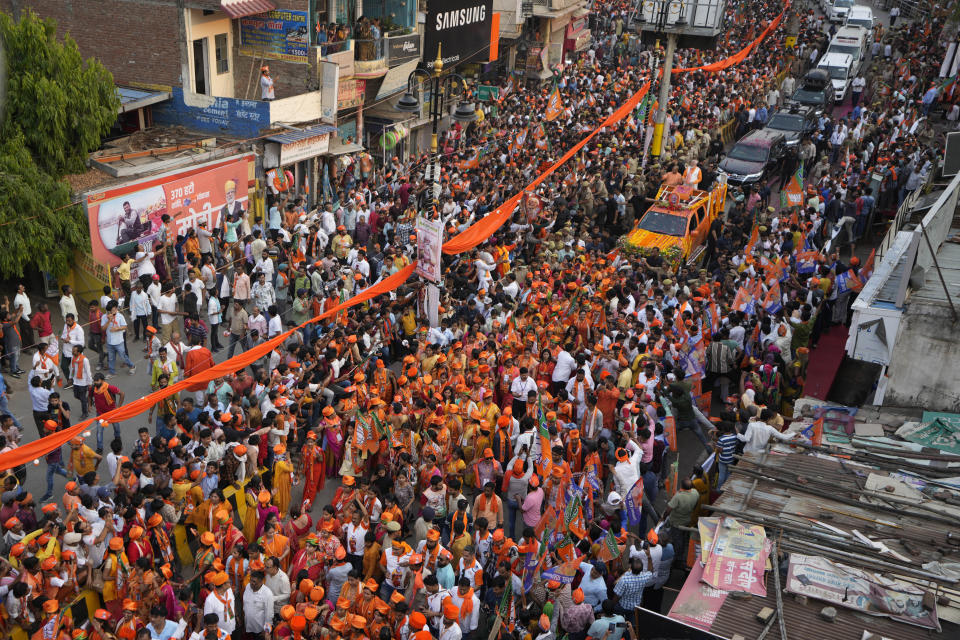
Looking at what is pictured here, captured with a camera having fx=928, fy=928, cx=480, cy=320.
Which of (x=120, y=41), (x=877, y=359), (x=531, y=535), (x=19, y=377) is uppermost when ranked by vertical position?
(x=120, y=41)

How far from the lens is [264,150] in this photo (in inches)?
814

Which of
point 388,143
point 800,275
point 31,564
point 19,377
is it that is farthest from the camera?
point 388,143

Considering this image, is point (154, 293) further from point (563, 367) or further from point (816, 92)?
point (816, 92)

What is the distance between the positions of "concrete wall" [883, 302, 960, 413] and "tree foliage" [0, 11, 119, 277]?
12659mm

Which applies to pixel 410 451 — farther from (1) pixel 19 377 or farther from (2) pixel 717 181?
(2) pixel 717 181

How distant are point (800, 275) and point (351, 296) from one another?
792 cm

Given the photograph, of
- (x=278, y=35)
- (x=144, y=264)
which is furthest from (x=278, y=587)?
(x=278, y=35)

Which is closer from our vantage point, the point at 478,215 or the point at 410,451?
the point at 410,451

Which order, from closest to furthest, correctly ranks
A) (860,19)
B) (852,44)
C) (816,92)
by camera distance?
(816,92), (852,44), (860,19)

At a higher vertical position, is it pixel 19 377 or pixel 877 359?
pixel 877 359

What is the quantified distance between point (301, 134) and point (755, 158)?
36.9ft

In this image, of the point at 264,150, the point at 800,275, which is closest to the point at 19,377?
the point at 264,150

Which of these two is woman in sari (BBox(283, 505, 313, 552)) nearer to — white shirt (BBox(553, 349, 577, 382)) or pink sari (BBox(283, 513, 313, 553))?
pink sari (BBox(283, 513, 313, 553))

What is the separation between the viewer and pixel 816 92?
2906cm
